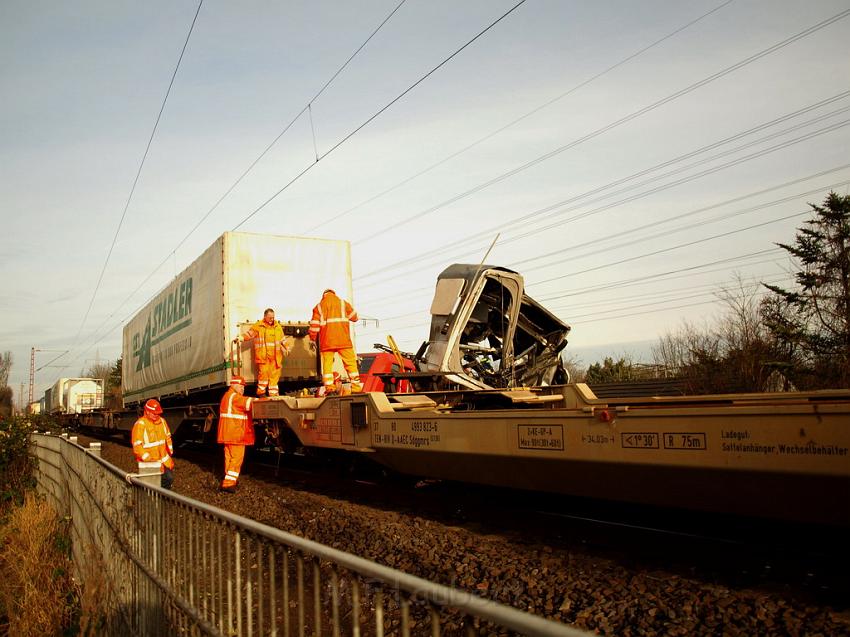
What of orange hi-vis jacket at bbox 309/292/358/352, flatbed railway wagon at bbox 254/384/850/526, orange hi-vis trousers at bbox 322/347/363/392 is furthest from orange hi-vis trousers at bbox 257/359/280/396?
flatbed railway wagon at bbox 254/384/850/526

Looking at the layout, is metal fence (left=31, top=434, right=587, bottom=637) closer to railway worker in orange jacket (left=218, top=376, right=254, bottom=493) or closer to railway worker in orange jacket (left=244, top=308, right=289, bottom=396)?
railway worker in orange jacket (left=218, top=376, right=254, bottom=493)

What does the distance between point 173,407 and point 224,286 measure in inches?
209

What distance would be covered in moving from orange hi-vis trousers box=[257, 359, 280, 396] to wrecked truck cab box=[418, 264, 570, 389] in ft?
10.0

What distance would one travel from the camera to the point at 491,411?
562 centimetres

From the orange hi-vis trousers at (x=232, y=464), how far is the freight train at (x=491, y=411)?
0.63 metres

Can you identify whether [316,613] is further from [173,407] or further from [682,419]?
[173,407]

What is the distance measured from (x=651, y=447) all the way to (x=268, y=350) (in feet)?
24.5

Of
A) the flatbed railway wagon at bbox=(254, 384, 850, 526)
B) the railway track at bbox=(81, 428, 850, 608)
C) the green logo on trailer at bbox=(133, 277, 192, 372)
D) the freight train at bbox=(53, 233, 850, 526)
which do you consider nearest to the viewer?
the flatbed railway wagon at bbox=(254, 384, 850, 526)

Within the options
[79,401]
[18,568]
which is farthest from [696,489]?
[79,401]

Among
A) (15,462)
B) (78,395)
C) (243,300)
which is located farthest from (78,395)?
(243,300)

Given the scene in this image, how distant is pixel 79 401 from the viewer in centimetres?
3850

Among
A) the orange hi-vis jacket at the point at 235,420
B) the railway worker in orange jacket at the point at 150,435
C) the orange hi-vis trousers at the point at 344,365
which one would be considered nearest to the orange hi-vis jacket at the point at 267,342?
the orange hi-vis jacket at the point at 235,420

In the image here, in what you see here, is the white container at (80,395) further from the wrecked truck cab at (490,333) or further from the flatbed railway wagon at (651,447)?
the flatbed railway wagon at (651,447)

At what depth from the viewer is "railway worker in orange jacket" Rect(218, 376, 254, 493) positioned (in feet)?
30.6
